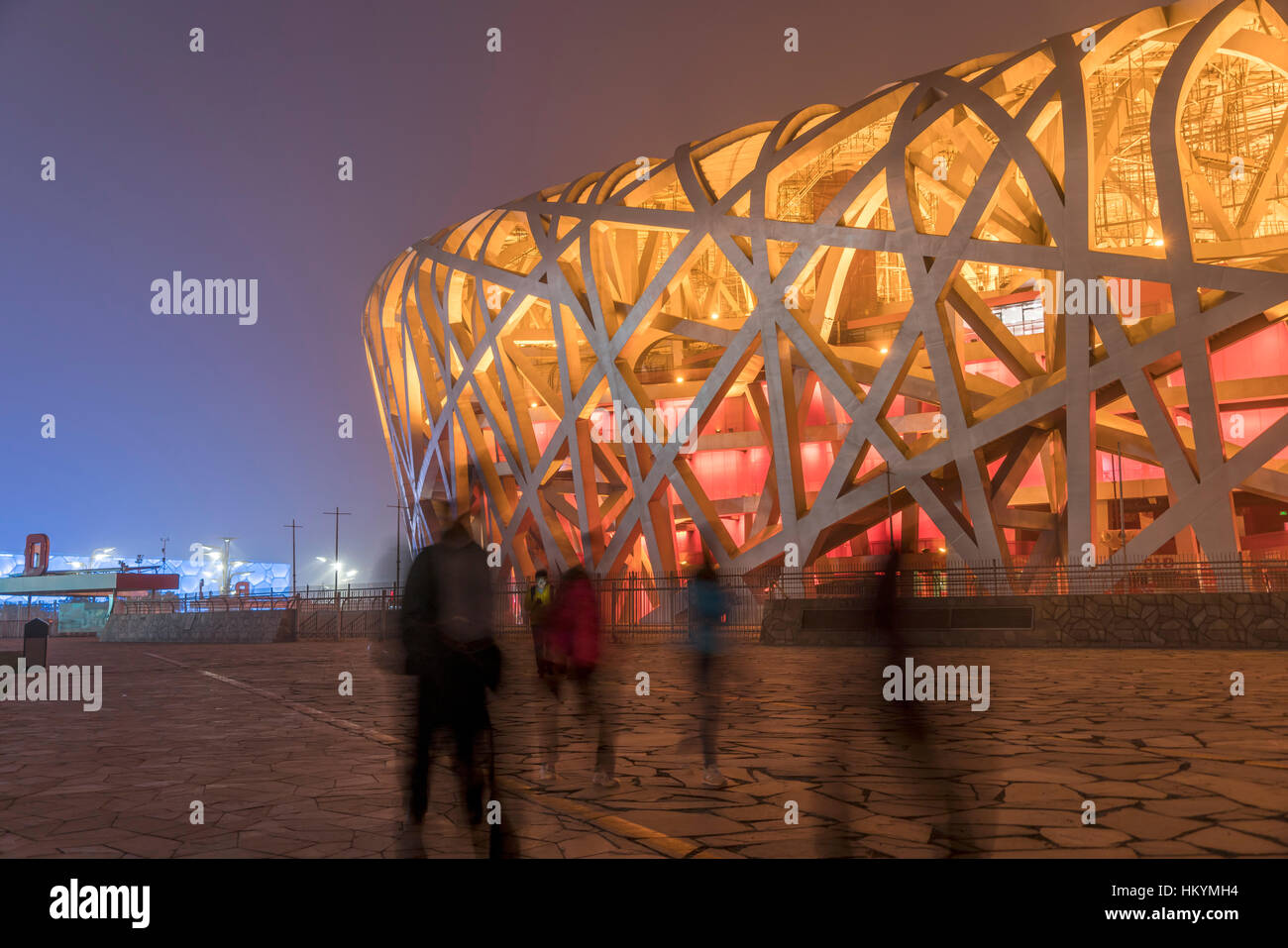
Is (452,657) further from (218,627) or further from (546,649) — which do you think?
(218,627)

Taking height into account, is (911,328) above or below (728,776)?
above

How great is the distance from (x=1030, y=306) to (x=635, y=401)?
14.9 meters

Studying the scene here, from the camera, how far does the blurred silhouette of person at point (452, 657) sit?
4.64 meters

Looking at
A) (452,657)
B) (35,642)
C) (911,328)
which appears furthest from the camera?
(911,328)

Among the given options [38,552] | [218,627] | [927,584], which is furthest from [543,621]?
[38,552]

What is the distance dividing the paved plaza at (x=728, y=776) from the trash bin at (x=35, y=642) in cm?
629

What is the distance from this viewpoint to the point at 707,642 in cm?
655

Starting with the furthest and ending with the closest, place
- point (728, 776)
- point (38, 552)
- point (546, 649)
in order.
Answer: point (38, 552)
point (546, 649)
point (728, 776)

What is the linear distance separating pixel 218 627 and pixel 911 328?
2425cm

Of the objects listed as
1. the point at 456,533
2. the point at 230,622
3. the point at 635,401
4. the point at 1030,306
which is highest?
the point at 1030,306

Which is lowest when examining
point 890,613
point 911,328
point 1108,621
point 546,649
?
point 1108,621
